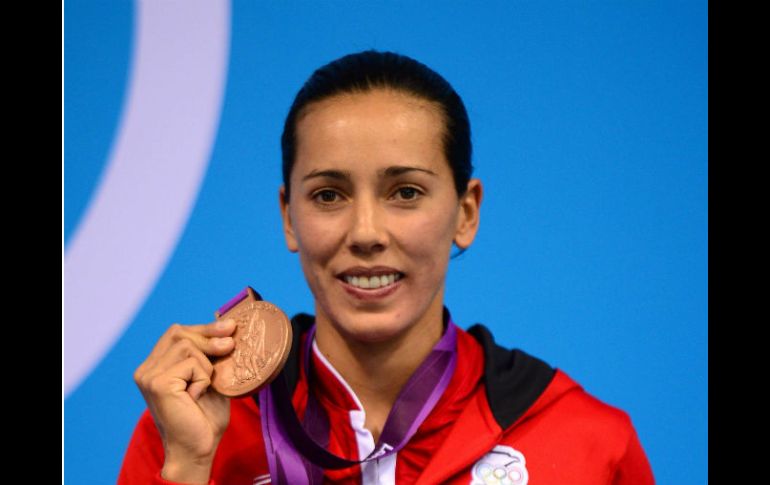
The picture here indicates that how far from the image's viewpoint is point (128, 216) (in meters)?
2.70

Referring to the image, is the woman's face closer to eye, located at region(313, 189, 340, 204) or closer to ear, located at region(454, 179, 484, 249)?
eye, located at region(313, 189, 340, 204)

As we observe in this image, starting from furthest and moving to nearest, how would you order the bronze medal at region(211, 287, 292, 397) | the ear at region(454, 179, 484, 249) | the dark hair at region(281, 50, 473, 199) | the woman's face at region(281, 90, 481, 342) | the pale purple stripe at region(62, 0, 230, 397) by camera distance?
the pale purple stripe at region(62, 0, 230, 397), the ear at region(454, 179, 484, 249), the dark hair at region(281, 50, 473, 199), the woman's face at region(281, 90, 481, 342), the bronze medal at region(211, 287, 292, 397)

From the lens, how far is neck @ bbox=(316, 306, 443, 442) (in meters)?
1.96

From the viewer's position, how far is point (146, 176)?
8.80 ft

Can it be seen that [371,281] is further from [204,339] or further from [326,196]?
[204,339]

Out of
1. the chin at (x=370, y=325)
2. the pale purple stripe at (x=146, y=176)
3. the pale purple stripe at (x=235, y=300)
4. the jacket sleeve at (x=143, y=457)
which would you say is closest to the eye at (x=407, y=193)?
the chin at (x=370, y=325)

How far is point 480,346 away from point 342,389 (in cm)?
39

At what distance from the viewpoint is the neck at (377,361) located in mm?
1961

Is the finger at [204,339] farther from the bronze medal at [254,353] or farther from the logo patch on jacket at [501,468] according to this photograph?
the logo patch on jacket at [501,468]

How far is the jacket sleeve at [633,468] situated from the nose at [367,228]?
0.76 meters

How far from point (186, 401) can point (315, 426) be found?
33 cm

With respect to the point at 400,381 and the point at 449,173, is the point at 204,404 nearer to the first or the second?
the point at 400,381

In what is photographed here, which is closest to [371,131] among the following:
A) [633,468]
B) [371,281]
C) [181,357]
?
[371,281]

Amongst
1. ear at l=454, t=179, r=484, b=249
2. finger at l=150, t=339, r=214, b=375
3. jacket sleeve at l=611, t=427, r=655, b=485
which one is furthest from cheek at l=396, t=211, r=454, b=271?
jacket sleeve at l=611, t=427, r=655, b=485
